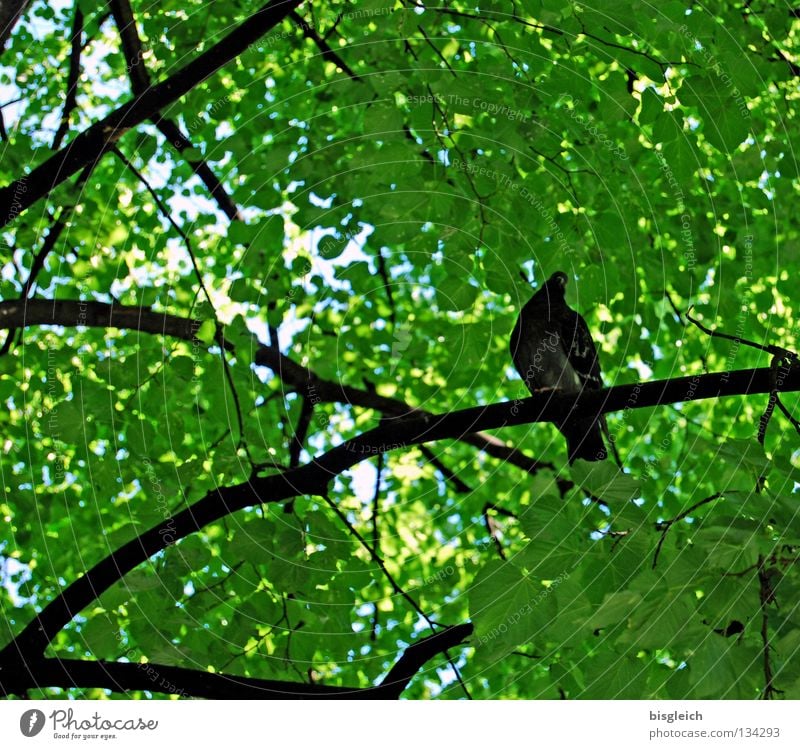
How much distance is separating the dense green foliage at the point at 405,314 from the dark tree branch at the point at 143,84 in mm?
111

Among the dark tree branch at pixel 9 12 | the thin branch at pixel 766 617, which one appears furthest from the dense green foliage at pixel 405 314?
the dark tree branch at pixel 9 12

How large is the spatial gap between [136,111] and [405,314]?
3.19 meters

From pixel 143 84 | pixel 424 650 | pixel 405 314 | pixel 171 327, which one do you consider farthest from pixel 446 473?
pixel 143 84

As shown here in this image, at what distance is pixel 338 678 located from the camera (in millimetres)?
5246

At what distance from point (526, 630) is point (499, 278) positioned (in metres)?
2.50

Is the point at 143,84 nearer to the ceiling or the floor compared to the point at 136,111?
nearer to the ceiling

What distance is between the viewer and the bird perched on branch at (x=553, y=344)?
5.88 meters

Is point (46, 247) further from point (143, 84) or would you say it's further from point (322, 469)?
point (322, 469)

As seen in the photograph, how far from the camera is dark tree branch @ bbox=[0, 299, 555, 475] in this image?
461 cm

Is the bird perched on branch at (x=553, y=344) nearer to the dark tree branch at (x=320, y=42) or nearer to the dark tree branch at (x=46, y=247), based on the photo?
the dark tree branch at (x=320, y=42)

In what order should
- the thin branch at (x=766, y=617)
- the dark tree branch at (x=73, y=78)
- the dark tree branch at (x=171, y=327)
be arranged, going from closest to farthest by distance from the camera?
the thin branch at (x=766, y=617) < the dark tree branch at (x=171, y=327) < the dark tree branch at (x=73, y=78)

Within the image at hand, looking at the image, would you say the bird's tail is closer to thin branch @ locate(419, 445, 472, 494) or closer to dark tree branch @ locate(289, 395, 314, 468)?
thin branch @ locate(419, 445, 472, 494)

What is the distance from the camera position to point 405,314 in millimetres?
6926

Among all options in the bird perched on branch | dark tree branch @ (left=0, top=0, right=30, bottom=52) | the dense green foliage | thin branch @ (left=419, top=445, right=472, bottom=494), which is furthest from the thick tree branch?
thin branch @ (left=419, top=445, right=472, bottom=494)
